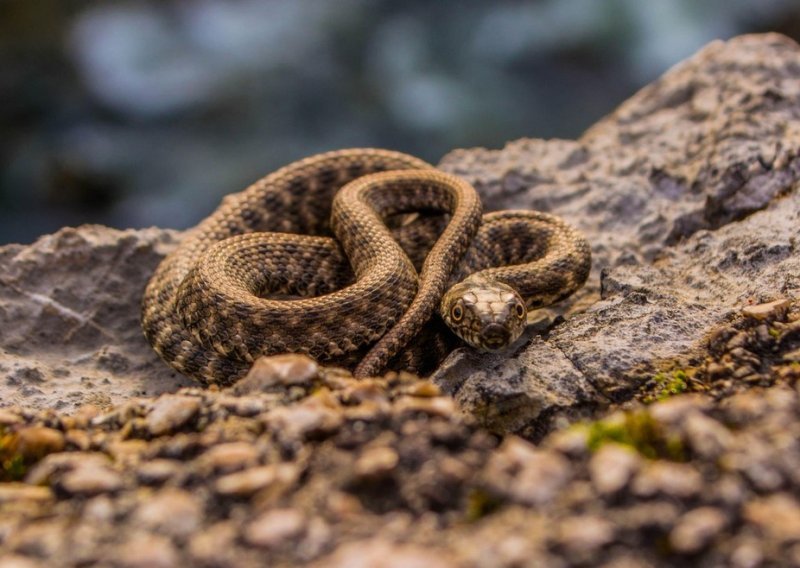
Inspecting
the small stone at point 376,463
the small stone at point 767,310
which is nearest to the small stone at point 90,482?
the small stone at point 376,463

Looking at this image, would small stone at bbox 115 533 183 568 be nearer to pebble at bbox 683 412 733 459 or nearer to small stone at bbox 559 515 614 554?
small stone at bbox 559 515 614 554

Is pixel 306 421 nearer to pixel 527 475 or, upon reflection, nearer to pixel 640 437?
pixel 527 475

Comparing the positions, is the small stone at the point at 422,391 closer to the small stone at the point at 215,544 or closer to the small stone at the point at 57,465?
the small stone at the point at 215,544

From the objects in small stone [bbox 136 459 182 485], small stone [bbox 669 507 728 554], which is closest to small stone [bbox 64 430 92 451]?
small stone [bbox 136 459 182 485]

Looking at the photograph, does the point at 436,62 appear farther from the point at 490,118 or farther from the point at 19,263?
the point at 19,263

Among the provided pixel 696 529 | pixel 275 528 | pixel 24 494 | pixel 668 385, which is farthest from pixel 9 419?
pixel 668 385
